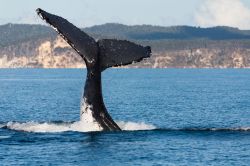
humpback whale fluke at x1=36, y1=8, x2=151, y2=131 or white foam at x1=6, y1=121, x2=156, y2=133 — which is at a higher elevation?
humpback whale fluke at x1=36, y1=8, x2=151, y2=131

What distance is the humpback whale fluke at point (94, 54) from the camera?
4188 cm

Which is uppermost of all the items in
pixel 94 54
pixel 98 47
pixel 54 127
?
pixel 98 47

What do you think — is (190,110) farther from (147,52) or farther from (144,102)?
(147,52)

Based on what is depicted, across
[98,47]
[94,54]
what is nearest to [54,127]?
[94,54]

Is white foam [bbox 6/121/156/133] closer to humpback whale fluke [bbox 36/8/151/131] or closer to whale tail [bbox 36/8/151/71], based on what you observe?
humpback whale fluke [bbox 36/8/151/131]

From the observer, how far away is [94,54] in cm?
4281

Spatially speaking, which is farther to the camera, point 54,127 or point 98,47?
point 54,127

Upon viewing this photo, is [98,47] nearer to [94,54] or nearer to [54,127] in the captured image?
[94,54]

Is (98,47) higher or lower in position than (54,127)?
higher

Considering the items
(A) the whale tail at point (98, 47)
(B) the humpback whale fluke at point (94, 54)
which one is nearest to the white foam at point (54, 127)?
(B) the humpback whale fluke at point (94, 54)

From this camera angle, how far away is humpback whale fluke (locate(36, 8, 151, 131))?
4188 centimetres

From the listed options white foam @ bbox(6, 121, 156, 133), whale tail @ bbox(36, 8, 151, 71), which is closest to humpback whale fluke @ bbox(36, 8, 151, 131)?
whale tail @ bbox(36, 8, 151, 71)

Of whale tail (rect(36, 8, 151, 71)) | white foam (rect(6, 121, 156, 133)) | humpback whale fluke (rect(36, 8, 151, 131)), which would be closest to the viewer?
whale tail (rect(36, 8, 151, 71))

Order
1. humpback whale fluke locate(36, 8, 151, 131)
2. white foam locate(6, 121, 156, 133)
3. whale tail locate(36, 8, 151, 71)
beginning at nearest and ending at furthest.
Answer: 1. whale tail locate(36, 8, 151, 71)
2. humpback whale fluke locate(36, 8, 151, 131)
3. white foam locate(6, 121, 156, 133)
